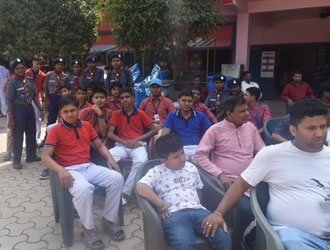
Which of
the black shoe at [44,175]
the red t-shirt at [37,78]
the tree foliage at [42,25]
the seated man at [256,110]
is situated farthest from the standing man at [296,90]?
the tree foliage at [42,25]

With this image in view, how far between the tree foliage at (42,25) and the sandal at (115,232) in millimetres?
8325

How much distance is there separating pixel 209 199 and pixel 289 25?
9.97m

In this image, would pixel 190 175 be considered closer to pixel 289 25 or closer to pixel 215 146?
pixel 215 146

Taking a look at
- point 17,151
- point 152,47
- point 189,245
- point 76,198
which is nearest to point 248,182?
point 189,245

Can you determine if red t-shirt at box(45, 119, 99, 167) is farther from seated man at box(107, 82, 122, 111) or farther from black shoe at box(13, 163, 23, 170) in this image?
black shoe at box(13, 163, 23, 170)

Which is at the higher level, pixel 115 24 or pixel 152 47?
pixel 115 24

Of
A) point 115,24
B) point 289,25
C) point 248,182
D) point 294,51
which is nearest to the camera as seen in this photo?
point 248,182

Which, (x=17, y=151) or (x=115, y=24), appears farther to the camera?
(x=115, y=24)

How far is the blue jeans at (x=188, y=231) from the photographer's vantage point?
6.32 ft

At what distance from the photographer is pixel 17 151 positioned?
4723 millimetres

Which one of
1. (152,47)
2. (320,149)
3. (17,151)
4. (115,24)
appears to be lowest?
(17,151)

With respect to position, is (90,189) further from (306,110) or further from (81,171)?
(306,110)

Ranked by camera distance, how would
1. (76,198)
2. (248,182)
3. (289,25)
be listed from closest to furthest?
1. (248,182)
2. (76,198)
3. (289,25)

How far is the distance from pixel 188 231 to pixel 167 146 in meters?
0.65
